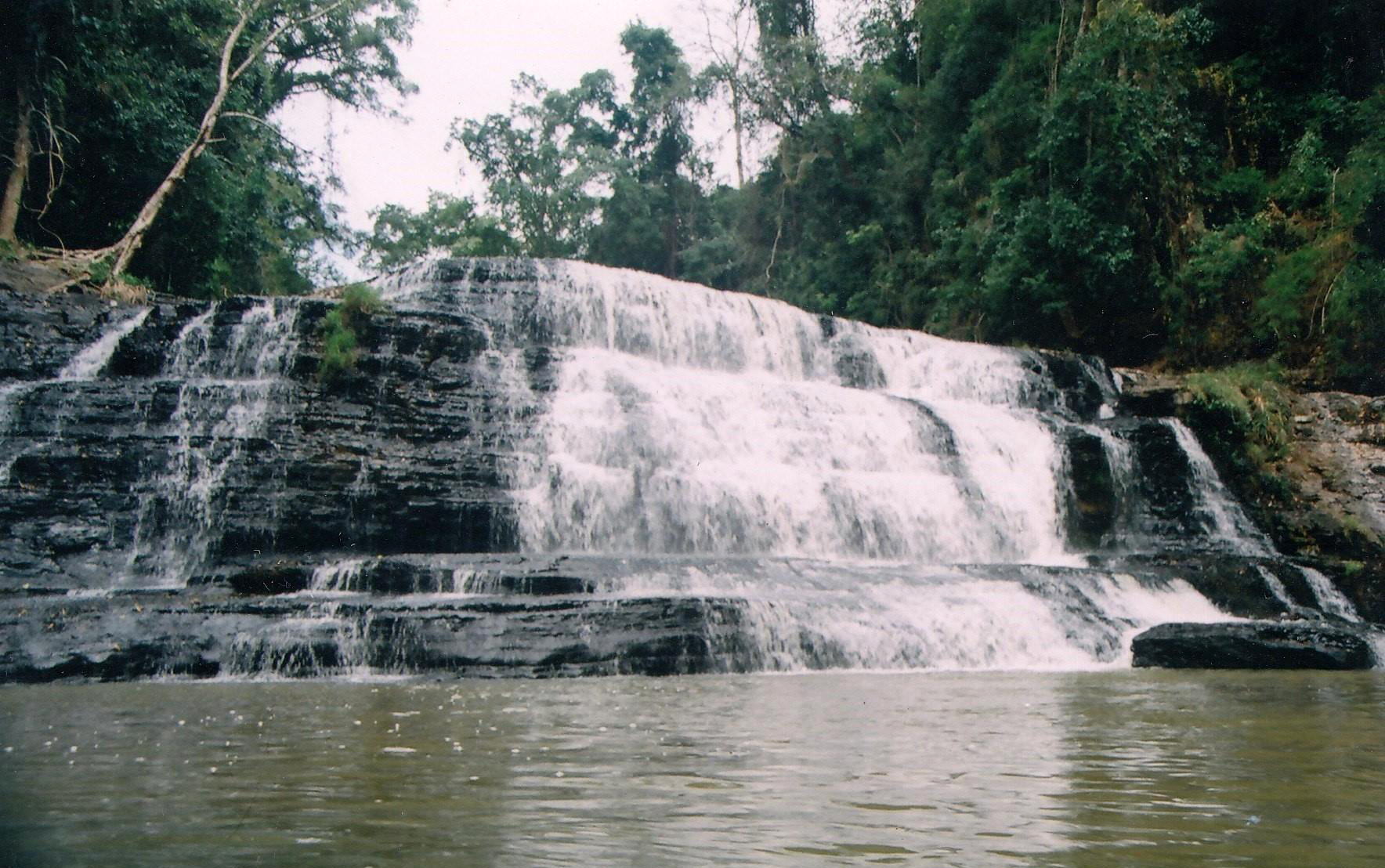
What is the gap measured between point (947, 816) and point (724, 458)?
429 inches

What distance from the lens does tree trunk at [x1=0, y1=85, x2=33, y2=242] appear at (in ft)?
55.7

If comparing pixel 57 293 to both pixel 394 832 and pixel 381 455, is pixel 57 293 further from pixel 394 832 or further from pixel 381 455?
pixel 394 832

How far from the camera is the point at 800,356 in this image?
18.0 metres

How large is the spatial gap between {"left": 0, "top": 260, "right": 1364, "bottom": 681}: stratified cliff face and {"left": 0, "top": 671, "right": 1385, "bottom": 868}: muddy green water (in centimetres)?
218

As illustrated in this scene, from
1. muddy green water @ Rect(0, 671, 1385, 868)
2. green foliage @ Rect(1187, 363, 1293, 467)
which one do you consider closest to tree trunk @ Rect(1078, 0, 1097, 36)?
green foliage @ Rect(1187, 363, 1293, 467)

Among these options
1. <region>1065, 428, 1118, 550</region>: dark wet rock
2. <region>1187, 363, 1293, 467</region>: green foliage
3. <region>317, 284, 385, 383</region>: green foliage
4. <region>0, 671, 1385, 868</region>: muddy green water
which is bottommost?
<region>0, 671, 1385, 868</region>: muddy green water

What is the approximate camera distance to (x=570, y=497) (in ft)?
40.5

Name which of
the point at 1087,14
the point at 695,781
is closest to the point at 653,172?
the point at 1087,14

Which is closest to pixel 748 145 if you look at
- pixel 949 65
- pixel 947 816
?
pixel 949 65

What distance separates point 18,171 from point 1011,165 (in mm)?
18278

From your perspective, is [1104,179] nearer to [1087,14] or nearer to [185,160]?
[1087,14]

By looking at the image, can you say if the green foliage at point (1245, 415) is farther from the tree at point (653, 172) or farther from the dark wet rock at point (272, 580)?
the tree at point (653, 172)

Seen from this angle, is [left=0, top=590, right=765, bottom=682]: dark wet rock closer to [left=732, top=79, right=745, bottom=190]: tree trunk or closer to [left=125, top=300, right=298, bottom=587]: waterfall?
[left=125, top=300, right=298, bottom=587]: waterfall

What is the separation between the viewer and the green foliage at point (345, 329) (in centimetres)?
1269
